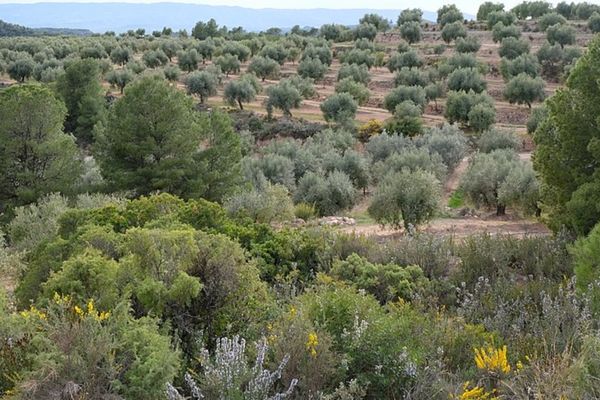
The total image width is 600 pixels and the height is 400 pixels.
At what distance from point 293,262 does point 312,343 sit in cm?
667

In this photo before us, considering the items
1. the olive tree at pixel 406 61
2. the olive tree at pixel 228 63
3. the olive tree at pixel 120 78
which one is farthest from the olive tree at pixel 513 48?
the olive tree at pixel 120 78

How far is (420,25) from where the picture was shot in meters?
84.0

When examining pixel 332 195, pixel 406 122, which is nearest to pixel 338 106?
pixel 406 122

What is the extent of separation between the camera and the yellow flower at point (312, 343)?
5817mm

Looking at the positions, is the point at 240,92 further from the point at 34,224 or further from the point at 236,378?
the point at 236,378

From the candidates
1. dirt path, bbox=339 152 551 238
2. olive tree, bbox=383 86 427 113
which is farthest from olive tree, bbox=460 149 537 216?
olive tree, bbox=383 86 427 113

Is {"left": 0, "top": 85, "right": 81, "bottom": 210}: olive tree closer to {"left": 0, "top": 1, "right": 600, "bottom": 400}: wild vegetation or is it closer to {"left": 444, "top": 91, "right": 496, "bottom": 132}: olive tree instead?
{"left": 0, "top": 1, "right": 600, "bottom": 400}: wild vegetation

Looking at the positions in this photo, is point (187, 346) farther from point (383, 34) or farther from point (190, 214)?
point (383, 34)

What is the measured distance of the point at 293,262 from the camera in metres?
12.5

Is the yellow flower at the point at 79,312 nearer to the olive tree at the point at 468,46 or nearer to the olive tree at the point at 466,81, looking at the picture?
the olive tree at the point at 466,81

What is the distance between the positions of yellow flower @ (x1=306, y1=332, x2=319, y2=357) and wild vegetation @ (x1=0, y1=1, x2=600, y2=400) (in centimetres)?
4

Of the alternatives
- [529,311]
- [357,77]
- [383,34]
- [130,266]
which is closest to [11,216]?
[130,266]

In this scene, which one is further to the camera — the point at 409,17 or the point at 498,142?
the point at 409,17

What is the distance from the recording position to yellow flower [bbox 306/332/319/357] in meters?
5.82
